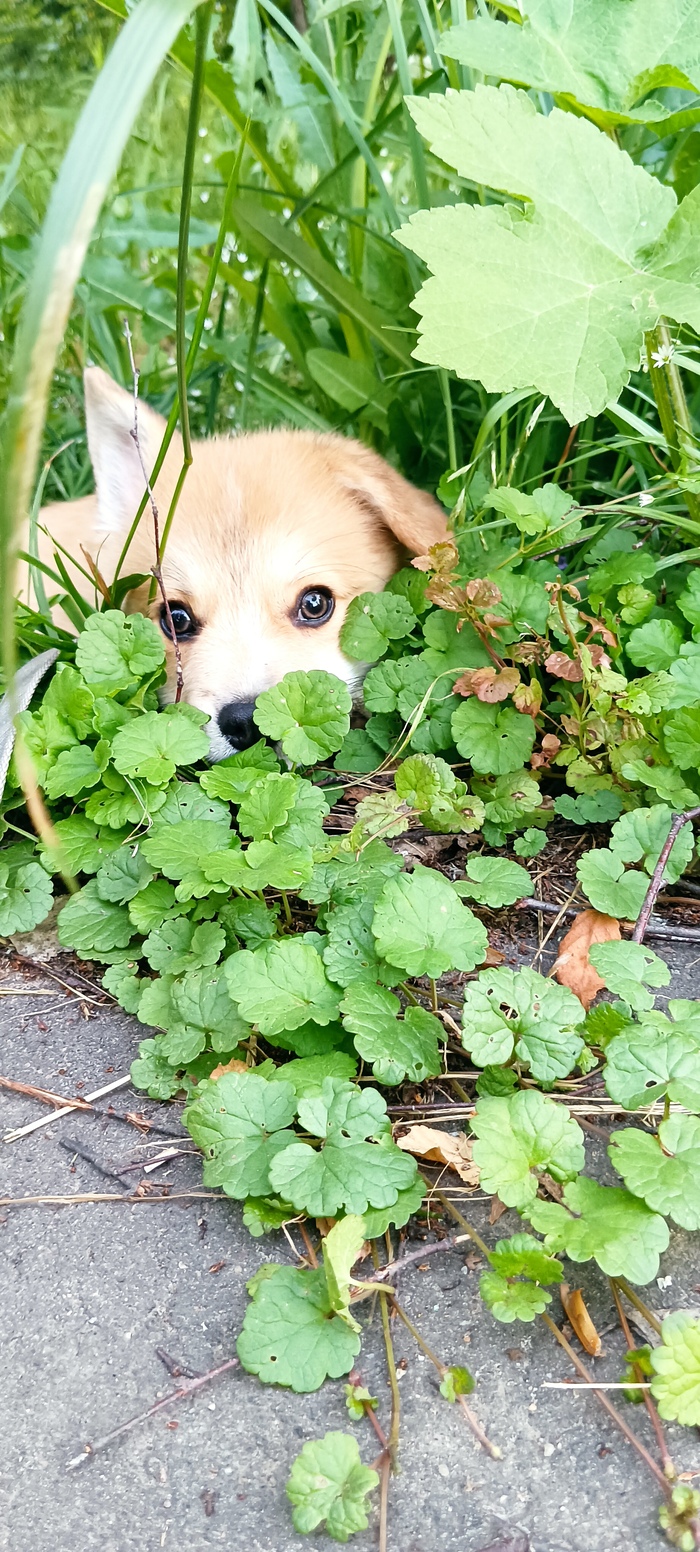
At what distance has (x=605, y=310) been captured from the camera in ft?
4.76

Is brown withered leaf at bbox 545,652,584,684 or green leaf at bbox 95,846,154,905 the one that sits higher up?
brown withered leaf at bbox 545,652,584,684

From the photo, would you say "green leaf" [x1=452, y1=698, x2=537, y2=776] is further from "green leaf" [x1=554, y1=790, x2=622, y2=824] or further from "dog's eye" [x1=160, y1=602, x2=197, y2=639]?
"dog's eye" [x1=160, y1=602, x2=197, y2=639]

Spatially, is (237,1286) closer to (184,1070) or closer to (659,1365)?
(184,1070)

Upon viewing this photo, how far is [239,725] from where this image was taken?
6.81 feet

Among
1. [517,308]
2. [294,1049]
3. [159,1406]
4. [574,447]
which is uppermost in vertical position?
[517,308]

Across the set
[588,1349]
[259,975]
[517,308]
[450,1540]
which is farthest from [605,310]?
[450,1540]

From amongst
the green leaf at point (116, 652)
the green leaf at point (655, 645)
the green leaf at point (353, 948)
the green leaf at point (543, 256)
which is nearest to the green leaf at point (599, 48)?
the green leaf at point (543, 256)

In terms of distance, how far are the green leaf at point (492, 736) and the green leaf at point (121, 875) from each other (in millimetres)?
586

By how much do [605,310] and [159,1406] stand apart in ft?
4.80

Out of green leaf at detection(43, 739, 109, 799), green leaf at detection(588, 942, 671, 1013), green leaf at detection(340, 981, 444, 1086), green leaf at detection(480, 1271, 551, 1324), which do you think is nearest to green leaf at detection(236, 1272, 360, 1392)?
green leaf at detection(480, 1271, 551, 1324)

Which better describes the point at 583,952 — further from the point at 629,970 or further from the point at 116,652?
the point at 116,652

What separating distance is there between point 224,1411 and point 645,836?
1009 millimetres

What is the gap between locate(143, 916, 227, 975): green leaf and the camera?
1.56 metres

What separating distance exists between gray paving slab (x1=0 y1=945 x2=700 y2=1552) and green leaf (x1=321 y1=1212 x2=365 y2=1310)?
0.10 meters
